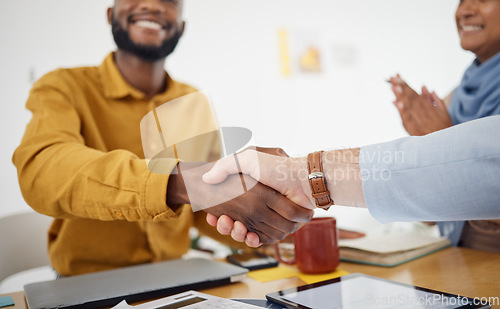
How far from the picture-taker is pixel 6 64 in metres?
1.96

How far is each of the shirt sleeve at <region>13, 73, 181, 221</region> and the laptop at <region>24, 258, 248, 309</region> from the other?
0.38 feet

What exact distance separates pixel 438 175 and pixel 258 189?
12.2 inches

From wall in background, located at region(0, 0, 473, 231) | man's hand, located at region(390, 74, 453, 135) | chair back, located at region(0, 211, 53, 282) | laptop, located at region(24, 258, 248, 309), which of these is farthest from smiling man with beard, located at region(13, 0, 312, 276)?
wall in background, located at region(0, 0, 473, 231)

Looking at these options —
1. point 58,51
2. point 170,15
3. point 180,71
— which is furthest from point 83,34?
point 170,15

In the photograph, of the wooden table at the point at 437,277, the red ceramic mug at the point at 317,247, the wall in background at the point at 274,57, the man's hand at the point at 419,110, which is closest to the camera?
the wooden table at the point at 437,277

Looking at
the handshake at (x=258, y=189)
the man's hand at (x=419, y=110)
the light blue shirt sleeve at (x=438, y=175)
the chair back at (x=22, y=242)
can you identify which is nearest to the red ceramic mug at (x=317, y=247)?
the handshake at (x=258, y=189)

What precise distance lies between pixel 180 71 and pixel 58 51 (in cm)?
65

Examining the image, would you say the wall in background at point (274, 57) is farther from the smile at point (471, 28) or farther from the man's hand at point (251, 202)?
the man's hand at point (251, 202)

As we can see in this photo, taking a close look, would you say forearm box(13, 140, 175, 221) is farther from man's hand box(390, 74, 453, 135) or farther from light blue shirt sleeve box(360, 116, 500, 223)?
man's hand box(390, 74, 453, 135)

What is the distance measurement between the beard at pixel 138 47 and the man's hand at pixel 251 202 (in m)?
0.55

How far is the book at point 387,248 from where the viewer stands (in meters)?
0.81

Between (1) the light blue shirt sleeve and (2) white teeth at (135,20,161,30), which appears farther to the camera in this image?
(2) white teeth at (135,20,161,30)

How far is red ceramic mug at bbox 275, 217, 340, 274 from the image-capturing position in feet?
2.52

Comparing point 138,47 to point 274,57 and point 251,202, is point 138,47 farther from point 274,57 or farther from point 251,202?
point 274,57
